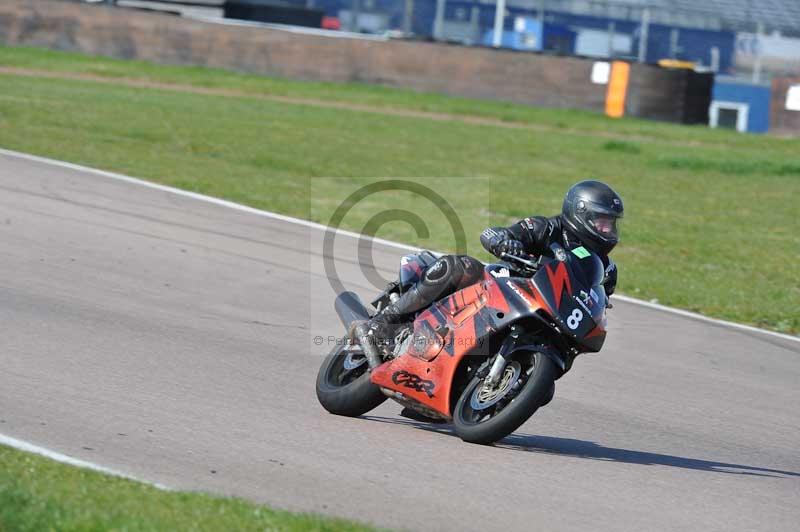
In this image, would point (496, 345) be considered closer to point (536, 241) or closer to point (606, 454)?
point (536, 241)

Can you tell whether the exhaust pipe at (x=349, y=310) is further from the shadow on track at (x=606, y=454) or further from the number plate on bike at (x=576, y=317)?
the number plate on bike at (x=576, y=317)

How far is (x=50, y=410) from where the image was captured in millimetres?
6086

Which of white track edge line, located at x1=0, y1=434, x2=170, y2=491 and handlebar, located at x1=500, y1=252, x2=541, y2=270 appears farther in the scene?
handlebar, located at x1=500, y1=252, x2=541, y2=270

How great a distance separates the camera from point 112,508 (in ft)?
15.0

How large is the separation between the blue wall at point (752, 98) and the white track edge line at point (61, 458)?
38.0m

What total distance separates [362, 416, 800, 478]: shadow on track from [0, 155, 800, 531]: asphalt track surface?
2 cm

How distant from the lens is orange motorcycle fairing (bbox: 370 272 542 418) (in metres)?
6.23

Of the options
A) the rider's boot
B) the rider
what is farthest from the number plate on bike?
the rider's boot

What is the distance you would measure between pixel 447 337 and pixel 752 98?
39.4 meters

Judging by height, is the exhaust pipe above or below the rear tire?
above

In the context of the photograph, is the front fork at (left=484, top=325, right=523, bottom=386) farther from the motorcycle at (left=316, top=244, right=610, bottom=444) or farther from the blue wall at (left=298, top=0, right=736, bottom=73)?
the blue wall at (left=298, top=0, right=736, bottom=73)

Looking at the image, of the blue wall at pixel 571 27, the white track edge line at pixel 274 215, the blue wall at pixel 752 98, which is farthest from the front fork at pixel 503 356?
the blue wall at pixel 571 27

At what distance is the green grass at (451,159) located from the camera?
1424 centimetres

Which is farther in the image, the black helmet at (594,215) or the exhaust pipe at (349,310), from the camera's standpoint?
the exhaust pipe at (349,310)
